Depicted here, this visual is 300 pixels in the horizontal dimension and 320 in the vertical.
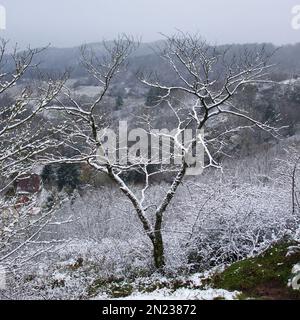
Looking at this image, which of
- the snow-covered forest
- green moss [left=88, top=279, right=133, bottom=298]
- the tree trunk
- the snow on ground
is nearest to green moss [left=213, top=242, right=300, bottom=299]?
the snow-covered forest

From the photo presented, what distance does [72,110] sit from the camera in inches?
436

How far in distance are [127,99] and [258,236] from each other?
61.8 meters

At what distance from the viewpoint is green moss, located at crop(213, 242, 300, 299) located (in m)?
8.68

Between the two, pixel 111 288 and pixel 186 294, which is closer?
pixel 186 294

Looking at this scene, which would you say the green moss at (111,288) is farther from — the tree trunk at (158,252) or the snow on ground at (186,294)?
the tree trunk at (158,252)

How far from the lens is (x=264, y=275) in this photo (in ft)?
30.5

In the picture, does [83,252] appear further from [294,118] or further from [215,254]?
[294,118]

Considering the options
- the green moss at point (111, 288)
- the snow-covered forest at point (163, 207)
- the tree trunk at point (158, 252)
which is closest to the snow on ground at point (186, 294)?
the snow-covered forest at point (163, 207)

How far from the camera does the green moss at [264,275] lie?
868 cm

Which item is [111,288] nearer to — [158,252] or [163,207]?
[158,252]

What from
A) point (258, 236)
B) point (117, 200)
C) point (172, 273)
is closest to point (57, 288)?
point (172, 273)

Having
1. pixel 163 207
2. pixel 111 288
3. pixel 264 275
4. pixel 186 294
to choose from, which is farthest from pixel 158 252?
pixel 264 275

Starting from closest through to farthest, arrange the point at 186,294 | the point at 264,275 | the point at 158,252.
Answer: the point at 264,275 < the point at 186,294 < the point at 158,252

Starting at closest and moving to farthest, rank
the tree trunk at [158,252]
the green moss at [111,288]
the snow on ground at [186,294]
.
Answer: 1. the snow on ground at [186,294]
2. the green moss at [111,288]
3. the tree trunk at [158,252]
